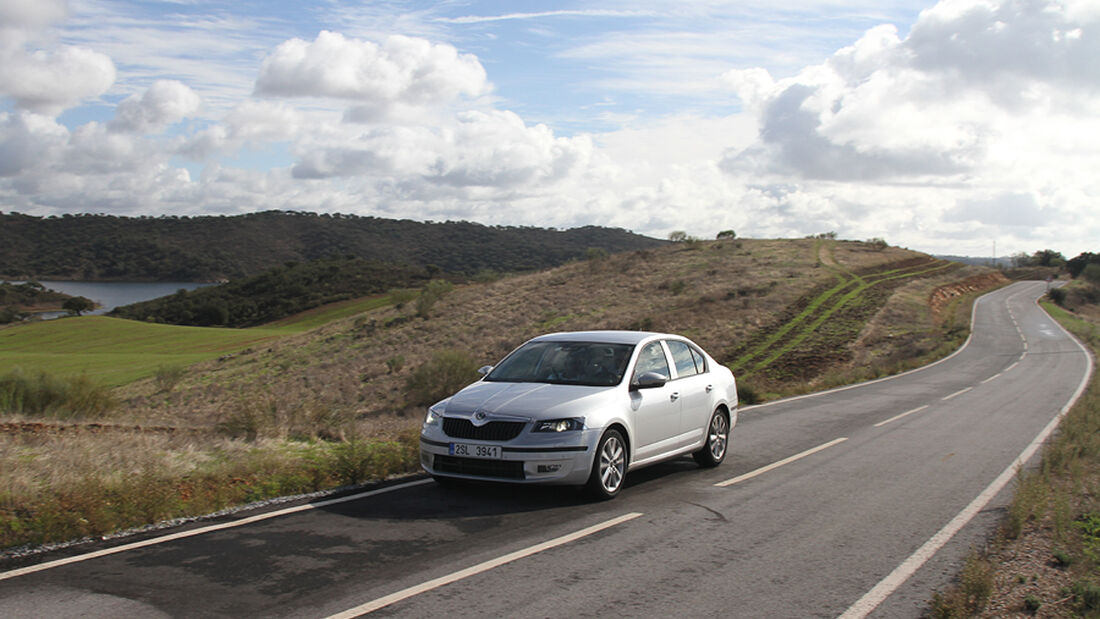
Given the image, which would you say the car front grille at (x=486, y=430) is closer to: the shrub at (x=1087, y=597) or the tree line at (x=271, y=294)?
the shrub at (x=1087, y=597)

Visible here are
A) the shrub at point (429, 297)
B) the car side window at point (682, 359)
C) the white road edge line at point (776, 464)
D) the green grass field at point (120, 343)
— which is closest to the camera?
the white road edge line at point (776, 464)

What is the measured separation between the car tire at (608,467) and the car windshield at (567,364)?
64cm

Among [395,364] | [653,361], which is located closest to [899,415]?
[653,361]

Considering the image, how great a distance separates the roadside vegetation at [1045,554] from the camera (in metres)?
5.00

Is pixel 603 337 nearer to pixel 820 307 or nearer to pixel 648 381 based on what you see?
pixel 648 381

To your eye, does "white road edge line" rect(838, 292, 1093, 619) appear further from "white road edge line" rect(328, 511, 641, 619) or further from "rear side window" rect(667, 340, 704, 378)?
"rear side window" rect(667, 340, 704, 378)

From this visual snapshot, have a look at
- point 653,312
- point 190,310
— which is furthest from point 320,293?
point 653,312

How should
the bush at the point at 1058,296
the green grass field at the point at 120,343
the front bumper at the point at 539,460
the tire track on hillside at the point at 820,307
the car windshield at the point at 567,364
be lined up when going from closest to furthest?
the front bumper at the point at 539,460 < the car windshield at the point at 567,364 < the tire track on hillside at the point at 820,307 < the green grass field at the point at 120,343 < the bush at the point at 1058,296

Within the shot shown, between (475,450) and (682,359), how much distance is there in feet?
10.7

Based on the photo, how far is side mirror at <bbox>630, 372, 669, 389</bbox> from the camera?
8.39 meters

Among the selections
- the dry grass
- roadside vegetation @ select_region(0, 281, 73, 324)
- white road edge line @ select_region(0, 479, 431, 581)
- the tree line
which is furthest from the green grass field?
white road edge line @ select_region(0, 479, 431, 581)

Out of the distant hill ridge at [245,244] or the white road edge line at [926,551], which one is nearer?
the white road edge line at [926,551]

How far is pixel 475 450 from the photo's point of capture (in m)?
7.60

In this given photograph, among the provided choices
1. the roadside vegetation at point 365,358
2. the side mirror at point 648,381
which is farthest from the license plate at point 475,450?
the side mirror at point 648,381
